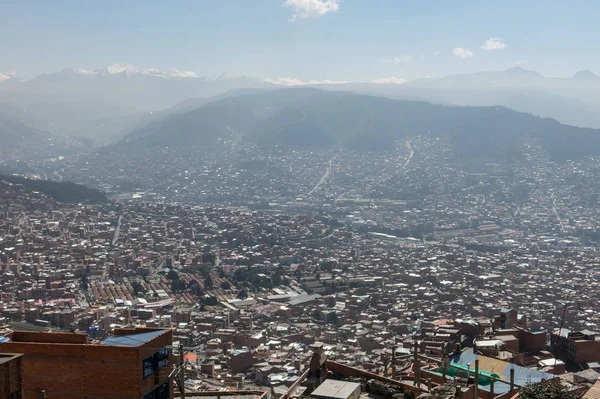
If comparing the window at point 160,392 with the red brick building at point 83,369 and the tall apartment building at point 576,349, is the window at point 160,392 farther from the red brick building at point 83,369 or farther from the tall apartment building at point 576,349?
the tall apartment building at point 576,349

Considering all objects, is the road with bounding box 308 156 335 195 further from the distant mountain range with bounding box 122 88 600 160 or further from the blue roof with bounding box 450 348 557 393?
the blue roof with bounding box 450 348 557 393

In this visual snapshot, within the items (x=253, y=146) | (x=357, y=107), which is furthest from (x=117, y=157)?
(x=357, y=107)

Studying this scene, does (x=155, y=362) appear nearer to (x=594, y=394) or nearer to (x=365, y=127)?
(x=594, y=394)

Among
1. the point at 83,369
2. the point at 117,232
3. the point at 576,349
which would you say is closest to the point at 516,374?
the point at 576,349

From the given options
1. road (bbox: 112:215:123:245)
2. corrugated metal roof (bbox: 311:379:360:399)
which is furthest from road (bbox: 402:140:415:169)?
corrugated metal roof (bbox: 311:379:360:399)

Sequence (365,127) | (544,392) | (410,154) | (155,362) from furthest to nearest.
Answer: (365,127) → (410,154) → (155,362) → (544,392)

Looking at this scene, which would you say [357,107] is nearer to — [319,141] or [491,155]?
[319,141]
